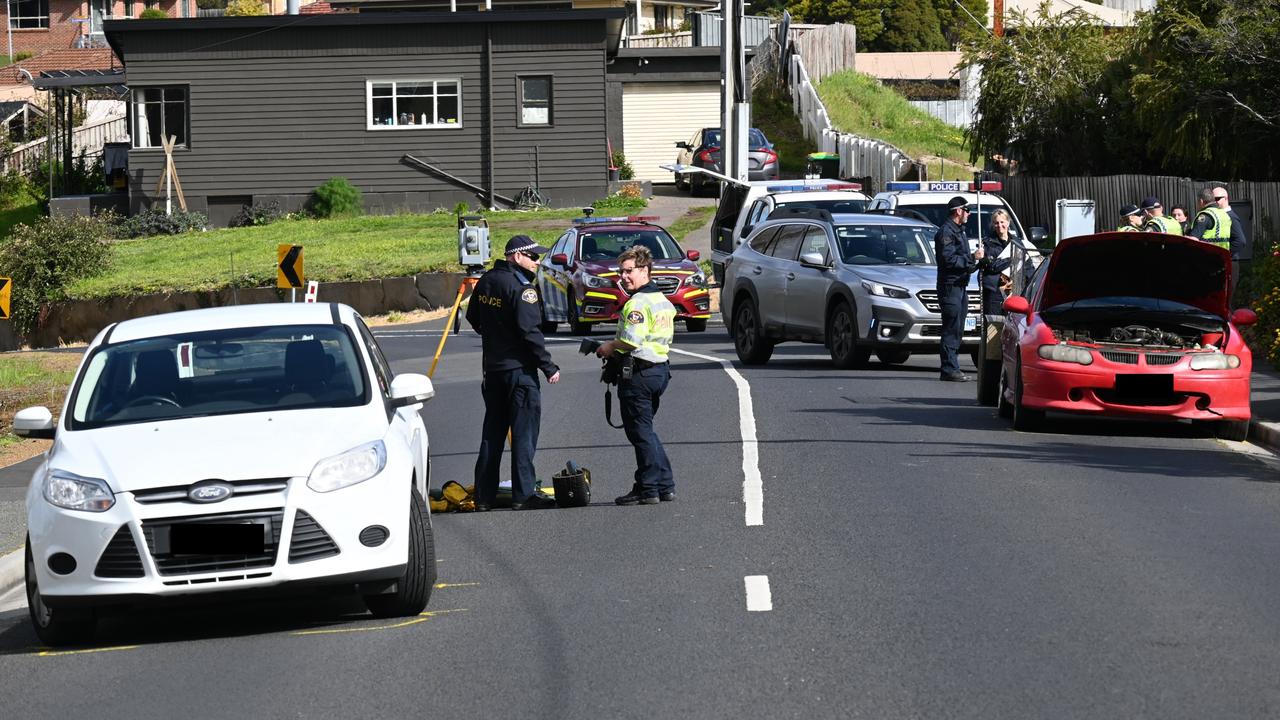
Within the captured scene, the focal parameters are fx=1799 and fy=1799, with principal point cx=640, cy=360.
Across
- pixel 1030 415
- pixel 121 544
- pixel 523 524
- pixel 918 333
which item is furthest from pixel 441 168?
pixel 121 544

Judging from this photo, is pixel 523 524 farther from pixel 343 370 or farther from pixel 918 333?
pixel 918 333

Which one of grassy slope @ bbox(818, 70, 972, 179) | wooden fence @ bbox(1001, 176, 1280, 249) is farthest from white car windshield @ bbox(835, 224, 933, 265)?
grassy slope @ bbox(818, 70, 972, 179)

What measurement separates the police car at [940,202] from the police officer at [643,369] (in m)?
13.2

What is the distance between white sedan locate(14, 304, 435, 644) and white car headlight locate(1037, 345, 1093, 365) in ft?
23.1

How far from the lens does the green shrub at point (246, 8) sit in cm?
7541

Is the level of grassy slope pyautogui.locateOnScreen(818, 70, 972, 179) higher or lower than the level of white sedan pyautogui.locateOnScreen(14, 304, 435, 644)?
higher

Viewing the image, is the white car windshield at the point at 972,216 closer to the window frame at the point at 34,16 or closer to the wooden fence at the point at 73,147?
the wooden fence at the point at 73,147

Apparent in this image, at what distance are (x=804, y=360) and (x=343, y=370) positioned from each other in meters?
14.4

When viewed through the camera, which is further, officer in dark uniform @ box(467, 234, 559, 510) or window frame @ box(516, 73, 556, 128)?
window frame @ box(516, 73, 556, 128)

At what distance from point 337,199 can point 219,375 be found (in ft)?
126

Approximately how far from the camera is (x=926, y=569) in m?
9.29

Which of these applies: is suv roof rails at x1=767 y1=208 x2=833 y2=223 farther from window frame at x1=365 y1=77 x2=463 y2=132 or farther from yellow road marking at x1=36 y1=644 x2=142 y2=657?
window frame at x1=365 y1=77 x2=463 y2=132

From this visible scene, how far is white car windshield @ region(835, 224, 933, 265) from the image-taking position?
21.2m

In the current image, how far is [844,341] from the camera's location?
821 inches
